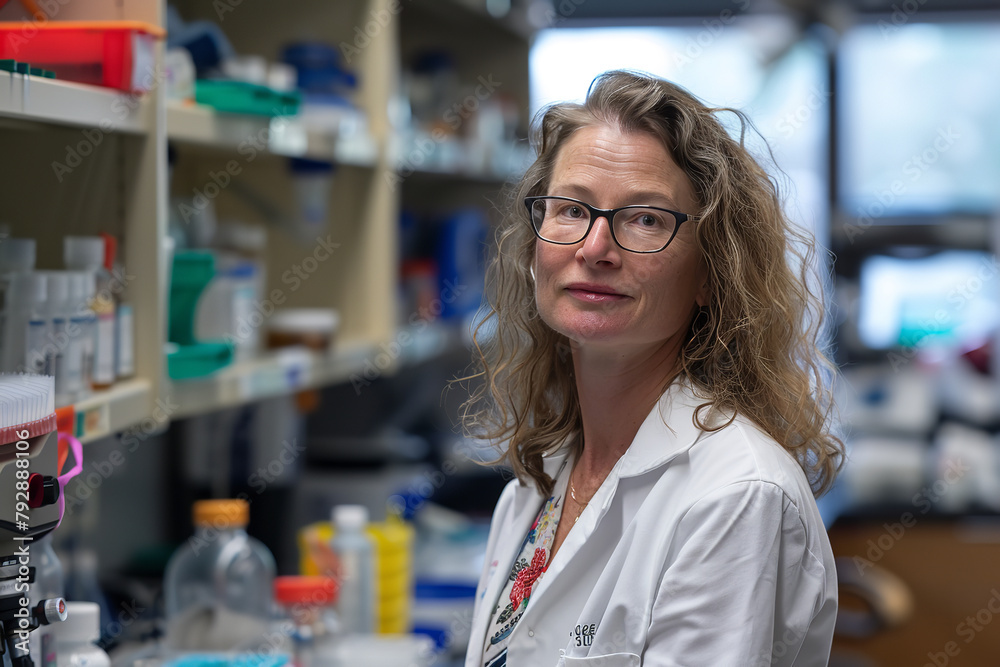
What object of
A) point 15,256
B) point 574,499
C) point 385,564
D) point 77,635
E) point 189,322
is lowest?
point 385,564

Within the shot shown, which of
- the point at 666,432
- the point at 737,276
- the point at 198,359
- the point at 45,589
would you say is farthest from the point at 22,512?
the point at 737,276

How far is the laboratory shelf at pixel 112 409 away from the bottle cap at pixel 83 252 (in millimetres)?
171

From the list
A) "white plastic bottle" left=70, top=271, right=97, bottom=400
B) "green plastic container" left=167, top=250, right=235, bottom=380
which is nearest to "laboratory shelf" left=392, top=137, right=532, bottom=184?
"green plastic container" left=167, top=250, right=235, bottom=380

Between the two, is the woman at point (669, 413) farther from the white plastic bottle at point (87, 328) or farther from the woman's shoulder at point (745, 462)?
the white plastic bottle at point (87, 328)

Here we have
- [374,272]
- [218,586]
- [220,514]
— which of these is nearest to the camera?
[220,514]

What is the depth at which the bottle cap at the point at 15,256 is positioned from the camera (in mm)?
1149

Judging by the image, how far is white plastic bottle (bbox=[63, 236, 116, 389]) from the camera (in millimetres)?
1252

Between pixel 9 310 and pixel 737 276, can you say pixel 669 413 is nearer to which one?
pixel 737 276

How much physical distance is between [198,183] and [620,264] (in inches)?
49.9

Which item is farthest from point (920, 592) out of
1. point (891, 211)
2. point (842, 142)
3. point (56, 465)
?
point (56, 465)

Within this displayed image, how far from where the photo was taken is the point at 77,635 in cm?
119

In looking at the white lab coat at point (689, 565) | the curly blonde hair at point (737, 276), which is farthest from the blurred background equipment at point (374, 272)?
the white lab coat at point (689, 565)

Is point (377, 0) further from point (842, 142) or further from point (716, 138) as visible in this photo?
point (842, 142)

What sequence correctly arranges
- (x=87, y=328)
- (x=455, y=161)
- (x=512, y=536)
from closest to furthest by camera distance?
(x=87, y=328) < (x=512, y=536) < (x=455, y=161)
